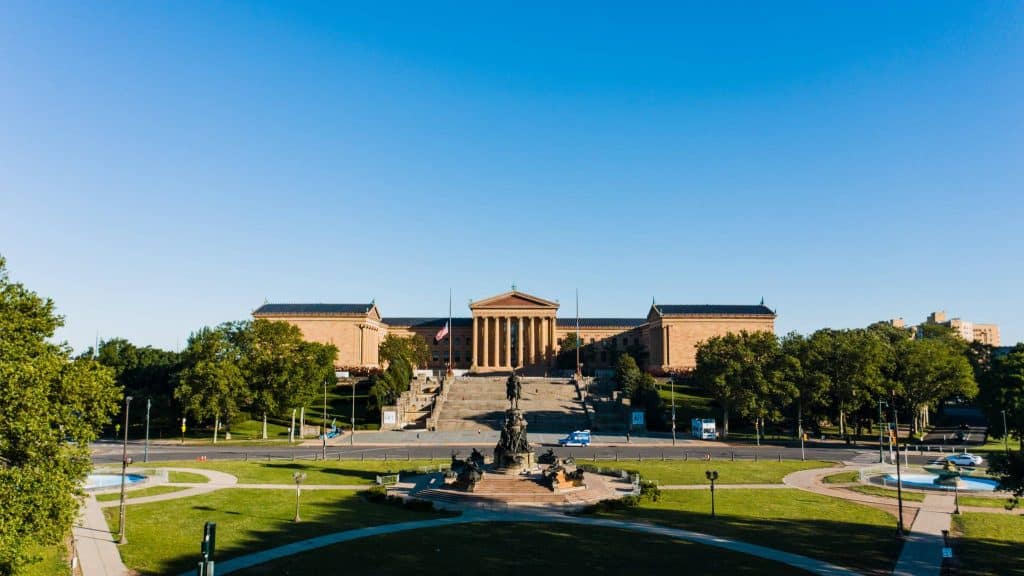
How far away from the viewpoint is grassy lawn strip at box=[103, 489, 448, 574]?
31.7m

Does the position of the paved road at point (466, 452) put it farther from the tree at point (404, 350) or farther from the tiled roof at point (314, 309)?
the tiled roof at point (314, 309)

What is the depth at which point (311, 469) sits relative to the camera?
58.0 m

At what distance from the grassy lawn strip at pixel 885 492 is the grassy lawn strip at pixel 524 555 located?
71.2ft

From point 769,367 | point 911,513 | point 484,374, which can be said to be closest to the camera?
point 911,513

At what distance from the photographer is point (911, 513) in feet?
137

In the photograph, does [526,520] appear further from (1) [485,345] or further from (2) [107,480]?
(1) [485,345]

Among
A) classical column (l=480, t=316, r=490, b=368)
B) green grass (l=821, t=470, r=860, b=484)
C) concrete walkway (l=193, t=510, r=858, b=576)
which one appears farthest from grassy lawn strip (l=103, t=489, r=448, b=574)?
classical column (l=480, t=316, r=490, b=368)

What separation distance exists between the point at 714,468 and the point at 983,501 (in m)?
19.9

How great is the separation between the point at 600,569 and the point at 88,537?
25420mm

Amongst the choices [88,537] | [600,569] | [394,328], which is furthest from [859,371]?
[394,328]


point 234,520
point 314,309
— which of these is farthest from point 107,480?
point 314,309

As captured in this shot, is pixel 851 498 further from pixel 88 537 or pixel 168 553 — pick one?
pixel 88 537

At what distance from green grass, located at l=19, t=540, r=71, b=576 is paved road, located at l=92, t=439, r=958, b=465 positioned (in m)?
35.3

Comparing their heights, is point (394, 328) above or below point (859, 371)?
above
